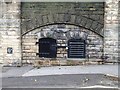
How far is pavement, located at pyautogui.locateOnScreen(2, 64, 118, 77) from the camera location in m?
12.4

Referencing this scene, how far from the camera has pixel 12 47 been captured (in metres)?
14.1

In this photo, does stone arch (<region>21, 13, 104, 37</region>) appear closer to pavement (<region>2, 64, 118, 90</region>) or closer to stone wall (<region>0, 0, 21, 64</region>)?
stone wall (<region>0, 0, 21, 64</region>)

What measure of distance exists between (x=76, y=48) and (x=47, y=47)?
116 centimetres

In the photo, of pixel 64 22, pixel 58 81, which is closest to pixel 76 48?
pixel 64 22

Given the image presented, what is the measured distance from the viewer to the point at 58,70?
508 inches

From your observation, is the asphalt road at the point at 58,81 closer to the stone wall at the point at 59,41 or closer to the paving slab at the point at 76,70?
the paving slab at the point at 76,70

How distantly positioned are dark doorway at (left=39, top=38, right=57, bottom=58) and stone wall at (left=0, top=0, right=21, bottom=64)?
2.87ft

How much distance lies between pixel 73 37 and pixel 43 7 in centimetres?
168

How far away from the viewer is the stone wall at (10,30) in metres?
14.0

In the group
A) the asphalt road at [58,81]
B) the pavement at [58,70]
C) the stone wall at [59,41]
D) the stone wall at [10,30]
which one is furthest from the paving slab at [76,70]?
the stone wall at [10,30]

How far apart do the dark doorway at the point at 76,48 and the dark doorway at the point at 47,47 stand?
1.99ft

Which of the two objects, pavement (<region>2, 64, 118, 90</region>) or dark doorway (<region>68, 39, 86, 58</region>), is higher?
dark doorway (<region>68, 39, 86, 58</region>)

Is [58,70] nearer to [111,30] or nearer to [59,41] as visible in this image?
[59,41]

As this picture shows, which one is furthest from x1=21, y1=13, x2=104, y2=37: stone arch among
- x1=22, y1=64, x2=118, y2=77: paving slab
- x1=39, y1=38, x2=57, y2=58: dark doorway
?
x1=22, y1=64, x2=118, y2=77: paving slab
